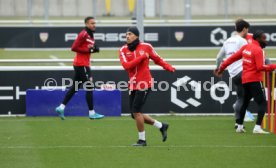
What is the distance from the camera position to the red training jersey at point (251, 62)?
14.8 metres

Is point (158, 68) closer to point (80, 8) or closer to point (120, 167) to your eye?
point (120, 167)

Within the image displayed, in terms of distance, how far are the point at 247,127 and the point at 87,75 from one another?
3271 mm

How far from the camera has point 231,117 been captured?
60.5 ft

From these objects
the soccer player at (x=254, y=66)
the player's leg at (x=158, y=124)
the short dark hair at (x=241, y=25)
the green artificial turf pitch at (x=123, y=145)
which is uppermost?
the short dark hair at (x=241, y=25)

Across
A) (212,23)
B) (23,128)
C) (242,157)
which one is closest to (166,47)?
(212,23)

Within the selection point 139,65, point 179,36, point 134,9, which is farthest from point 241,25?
point 134,9

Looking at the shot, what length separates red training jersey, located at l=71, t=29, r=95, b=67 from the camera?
684 inches

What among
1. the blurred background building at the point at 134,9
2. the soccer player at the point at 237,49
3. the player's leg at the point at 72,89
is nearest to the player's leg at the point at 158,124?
the soccer player at the point at 237,49

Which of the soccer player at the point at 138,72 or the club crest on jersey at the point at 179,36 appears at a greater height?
the soccer player at the point at 138,72

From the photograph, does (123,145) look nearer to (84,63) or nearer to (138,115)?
(138,115)

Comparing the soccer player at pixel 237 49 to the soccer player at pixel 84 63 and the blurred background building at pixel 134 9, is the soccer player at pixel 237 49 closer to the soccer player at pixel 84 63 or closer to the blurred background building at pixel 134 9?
the soccer player at pixel 84 63

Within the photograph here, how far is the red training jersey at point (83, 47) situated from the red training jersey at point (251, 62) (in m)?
3.36

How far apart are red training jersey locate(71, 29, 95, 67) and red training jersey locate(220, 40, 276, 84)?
3363 millimetres

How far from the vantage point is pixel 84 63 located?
17.5 m
